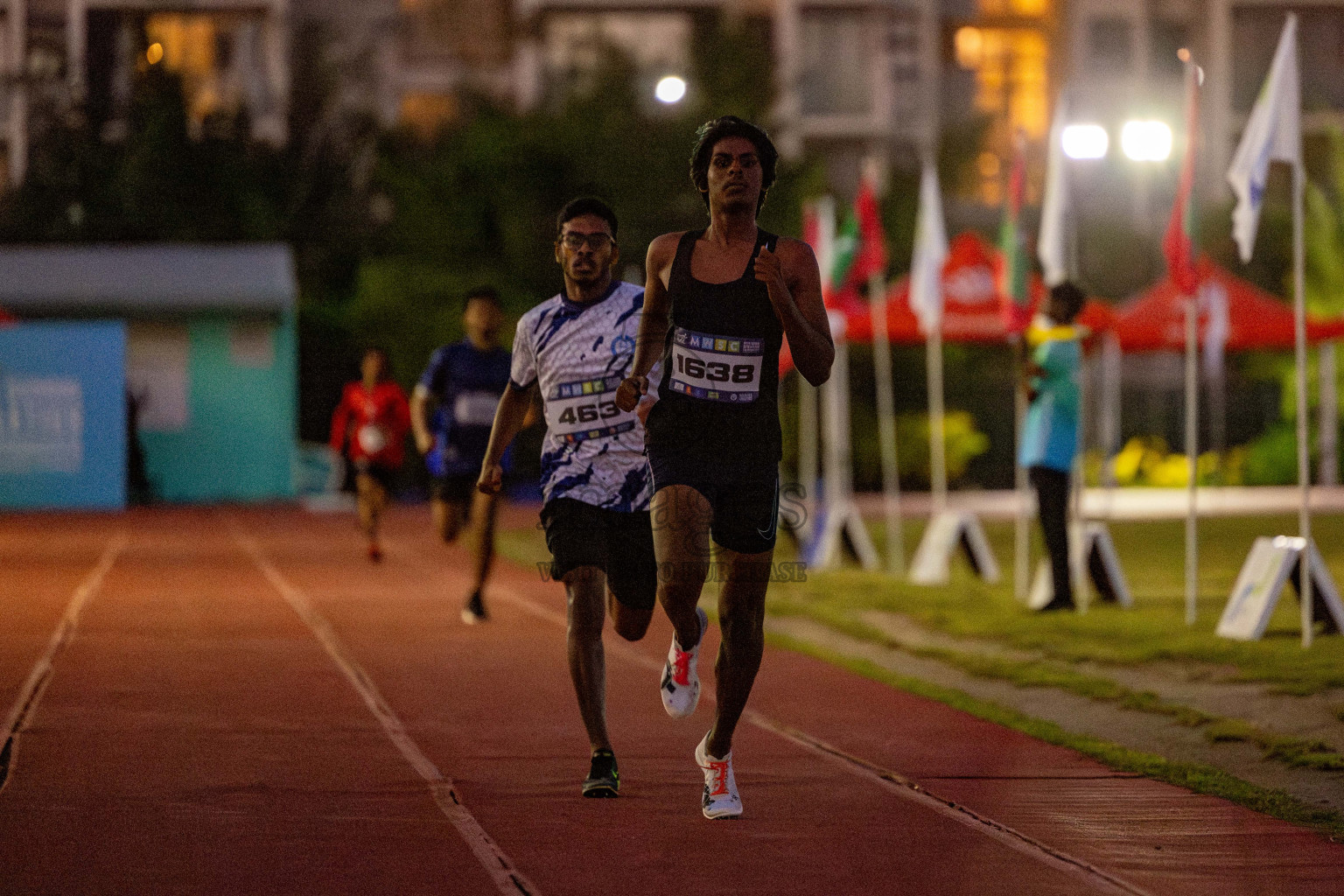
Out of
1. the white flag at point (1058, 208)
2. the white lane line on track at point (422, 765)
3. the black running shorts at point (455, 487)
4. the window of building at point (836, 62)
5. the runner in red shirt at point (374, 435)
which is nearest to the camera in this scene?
the white lane line on track at point (422, 765)

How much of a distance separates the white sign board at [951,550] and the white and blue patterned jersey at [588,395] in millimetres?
9970

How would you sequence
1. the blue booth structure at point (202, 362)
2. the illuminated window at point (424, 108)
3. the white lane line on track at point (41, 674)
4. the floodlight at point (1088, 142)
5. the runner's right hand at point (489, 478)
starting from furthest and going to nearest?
the illuminated window at point (424, 108) → the blue booth structure at point (202, 362) → the floodlight at point (1088, 142) → the white lane line on track at point (41, 674) → the runner's right hand at point (489, 478)

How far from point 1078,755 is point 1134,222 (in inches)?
1736

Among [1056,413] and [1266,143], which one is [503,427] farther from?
[1056,413]

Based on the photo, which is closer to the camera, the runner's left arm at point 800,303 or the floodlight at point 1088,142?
the runner's left arm at point 800,303

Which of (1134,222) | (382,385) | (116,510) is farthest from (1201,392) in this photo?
(382,385)

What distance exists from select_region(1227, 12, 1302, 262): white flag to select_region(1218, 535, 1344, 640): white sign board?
5.87 ft

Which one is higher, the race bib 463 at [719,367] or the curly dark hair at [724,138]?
the curly dark hair at [724,138]

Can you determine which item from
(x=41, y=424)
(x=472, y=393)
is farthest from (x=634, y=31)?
(x=472, y=393)

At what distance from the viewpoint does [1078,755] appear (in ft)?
28.8

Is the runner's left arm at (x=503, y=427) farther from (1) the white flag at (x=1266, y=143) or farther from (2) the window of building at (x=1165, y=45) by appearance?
(2) the window of building at (x=1165, y=45)

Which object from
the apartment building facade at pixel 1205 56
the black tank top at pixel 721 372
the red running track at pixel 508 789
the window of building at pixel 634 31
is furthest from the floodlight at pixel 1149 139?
the apartment building facade at pixel 1205 56

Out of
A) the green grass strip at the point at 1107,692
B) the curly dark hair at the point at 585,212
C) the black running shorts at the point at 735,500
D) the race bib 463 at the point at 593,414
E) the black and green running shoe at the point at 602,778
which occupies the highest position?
the curly dark hair at the point at 585,212

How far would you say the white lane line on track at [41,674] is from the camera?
846cm
